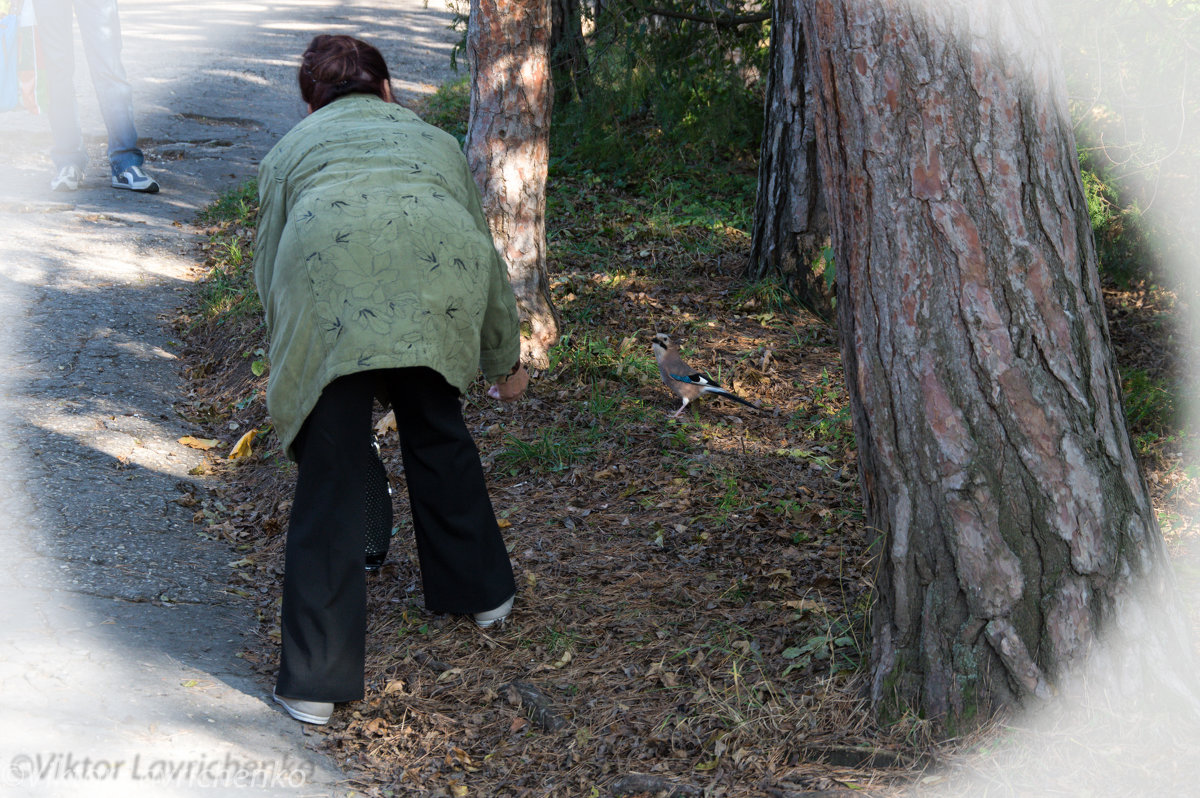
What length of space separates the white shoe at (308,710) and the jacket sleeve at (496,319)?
119 cm

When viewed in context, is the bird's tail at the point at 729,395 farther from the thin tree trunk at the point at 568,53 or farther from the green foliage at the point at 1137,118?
the thin tree trunk at the point at 568,53

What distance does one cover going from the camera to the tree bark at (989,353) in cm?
230

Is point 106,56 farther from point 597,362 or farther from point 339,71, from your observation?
point 339,71

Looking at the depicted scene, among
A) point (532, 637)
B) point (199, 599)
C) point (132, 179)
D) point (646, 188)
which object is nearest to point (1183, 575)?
point (532, 637)

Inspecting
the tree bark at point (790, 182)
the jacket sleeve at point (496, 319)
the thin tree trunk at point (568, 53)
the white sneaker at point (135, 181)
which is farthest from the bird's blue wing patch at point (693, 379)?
the white sneaker at point (135, 181)

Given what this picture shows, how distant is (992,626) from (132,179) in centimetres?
837

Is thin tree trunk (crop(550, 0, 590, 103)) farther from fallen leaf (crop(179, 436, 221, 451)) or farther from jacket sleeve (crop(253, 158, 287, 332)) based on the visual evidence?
jacket sleeve (crop(253, 158, 287, 332))

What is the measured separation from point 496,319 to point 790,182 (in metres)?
3.43

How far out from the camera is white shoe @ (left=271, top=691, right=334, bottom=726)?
284 centimetres

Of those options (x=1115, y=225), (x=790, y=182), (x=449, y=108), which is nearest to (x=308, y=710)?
(x=790, y=182)

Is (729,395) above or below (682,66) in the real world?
below

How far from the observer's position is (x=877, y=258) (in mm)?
2445

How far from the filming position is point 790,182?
5.93 m

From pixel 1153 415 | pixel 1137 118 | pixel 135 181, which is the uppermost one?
pixel 1137 118
